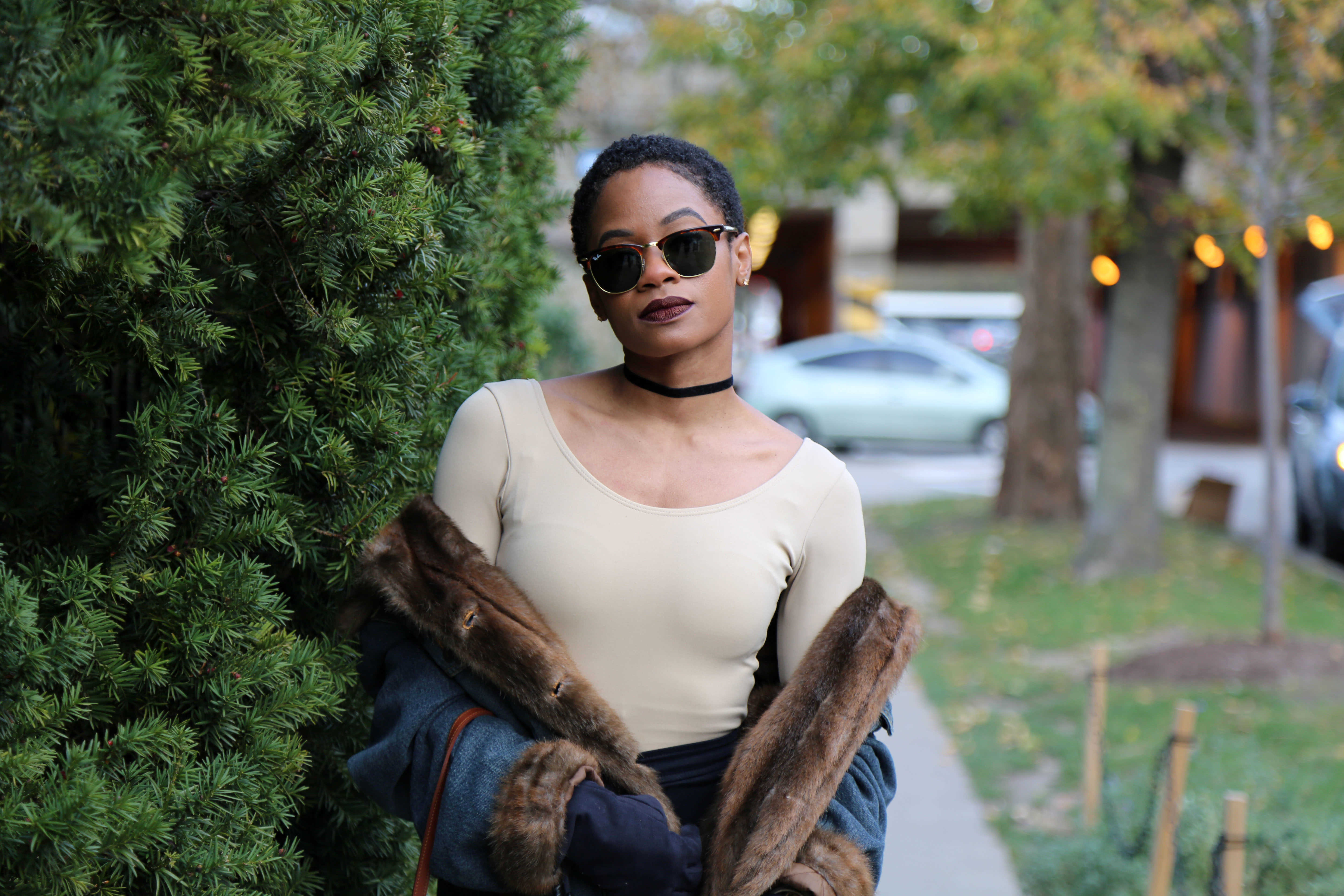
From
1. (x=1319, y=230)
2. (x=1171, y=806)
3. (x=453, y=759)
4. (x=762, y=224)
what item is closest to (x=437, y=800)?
(x=453, y=759)

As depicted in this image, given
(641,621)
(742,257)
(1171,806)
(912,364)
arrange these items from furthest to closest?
(912,364) < (1171,806) < (742,257) < (641,621)

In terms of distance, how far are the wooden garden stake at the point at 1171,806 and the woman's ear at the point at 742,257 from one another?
101 inches

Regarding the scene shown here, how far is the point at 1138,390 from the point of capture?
31.8ft

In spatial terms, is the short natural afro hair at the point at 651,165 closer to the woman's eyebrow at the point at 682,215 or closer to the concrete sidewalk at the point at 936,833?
the woman's eyebrow at the point at 682,215

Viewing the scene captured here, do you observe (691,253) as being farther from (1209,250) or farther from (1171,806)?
(1209,250)

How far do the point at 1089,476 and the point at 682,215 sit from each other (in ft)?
51.7

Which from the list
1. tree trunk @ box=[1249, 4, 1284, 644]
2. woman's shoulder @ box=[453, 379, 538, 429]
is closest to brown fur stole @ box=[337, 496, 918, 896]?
woman's shoulder @ box=[453, 379, 538, 429]

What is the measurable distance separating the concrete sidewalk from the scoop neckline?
2.36 metres

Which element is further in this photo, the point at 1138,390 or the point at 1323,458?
the point at 1323,458

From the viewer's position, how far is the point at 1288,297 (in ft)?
71.6

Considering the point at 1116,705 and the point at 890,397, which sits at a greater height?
the point at 1116,705

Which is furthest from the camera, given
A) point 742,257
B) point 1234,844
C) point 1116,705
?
point 1116,705

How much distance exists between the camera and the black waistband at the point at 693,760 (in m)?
1.78

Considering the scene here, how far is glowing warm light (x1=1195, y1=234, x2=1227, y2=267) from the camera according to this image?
9820 millimetres
